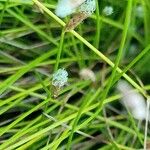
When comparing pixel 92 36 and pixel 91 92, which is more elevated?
pixel 92 36

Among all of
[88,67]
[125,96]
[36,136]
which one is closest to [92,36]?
[88,67]

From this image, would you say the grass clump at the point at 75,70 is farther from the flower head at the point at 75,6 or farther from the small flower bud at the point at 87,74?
the flower head at the point at 75,6

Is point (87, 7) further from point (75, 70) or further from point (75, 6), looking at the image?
point (75, 70)

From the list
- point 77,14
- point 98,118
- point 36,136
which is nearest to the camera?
point 77,14

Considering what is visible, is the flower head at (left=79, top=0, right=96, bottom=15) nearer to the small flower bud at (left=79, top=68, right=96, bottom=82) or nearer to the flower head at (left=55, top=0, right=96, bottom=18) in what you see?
the flower head at (left=55, top=0, right=96, bottom=18)

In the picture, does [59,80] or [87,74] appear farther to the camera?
[87,74]

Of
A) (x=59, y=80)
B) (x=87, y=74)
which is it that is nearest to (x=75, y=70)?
(x=87, y=74)

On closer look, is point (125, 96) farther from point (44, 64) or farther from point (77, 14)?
point (77, 14)

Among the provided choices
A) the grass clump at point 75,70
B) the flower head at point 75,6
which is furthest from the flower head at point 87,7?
the grass clump at point 75,70

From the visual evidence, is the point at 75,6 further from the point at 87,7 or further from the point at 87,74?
the point at 87,74

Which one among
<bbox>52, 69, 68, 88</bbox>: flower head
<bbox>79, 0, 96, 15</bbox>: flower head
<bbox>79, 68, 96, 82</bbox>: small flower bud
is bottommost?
<bbox>52, 69, 68, 88</bbox>: flower head

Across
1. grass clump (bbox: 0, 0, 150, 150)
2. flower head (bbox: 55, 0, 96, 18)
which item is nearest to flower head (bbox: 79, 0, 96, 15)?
flower head (bbox: 55, 0, 96, 18)
